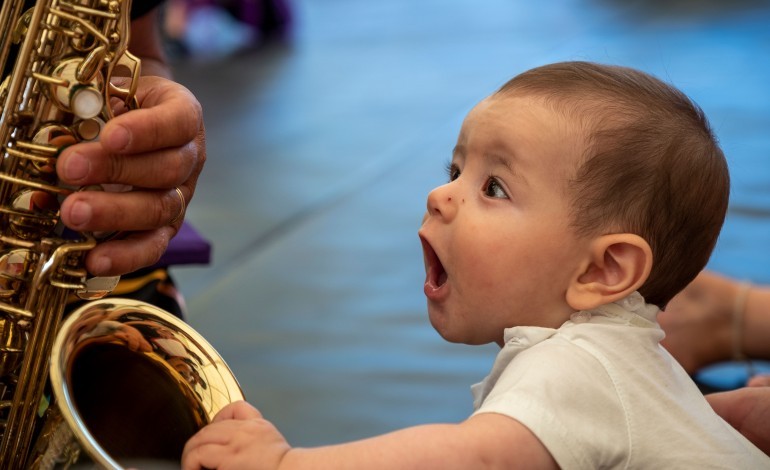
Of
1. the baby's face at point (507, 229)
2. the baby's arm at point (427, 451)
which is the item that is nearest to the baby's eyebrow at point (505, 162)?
the baby's face at point (507, 229)

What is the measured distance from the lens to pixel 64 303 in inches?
52.3

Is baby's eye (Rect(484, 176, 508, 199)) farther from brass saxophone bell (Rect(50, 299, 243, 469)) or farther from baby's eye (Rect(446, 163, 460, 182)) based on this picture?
brass saxophone bell (Rect(50, 299, 243, 469))

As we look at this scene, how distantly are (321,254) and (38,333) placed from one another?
1.69 m

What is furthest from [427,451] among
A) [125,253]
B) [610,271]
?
[125,253]

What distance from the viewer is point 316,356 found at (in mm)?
2436

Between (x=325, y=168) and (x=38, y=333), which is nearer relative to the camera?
(x=38, y=333)

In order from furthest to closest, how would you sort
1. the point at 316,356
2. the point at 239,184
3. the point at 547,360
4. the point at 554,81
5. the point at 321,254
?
1. the point at 239,184
2. the point at 321,254
3. the point at 316,356
4. the point at 554,81
5. the point at 547,360

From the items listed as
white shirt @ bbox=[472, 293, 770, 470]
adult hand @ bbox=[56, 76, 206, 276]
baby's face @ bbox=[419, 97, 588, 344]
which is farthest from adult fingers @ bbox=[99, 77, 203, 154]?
white shirt @ bbox=[472, 293, 770, 470]

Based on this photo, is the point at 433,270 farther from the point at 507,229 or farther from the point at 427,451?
the point at 427,451

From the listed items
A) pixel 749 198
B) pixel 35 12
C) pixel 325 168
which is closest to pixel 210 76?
pixel 325 168

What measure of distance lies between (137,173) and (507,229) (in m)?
0.43

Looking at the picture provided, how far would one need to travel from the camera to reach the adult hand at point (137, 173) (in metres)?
1.22

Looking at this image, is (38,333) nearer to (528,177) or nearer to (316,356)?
(528,177)

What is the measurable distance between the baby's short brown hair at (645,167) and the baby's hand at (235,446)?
1.35 feet
